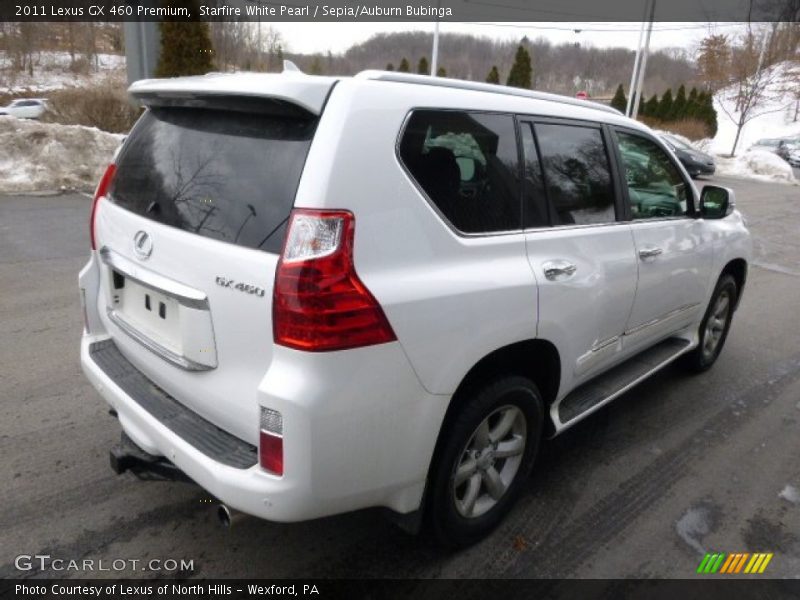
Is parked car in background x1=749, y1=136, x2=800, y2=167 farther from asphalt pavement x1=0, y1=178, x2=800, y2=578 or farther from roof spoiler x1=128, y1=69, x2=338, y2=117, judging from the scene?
roof spoiler x1=128, y1=69, x2=338, y2=117

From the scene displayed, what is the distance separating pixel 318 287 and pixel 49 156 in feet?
37.4

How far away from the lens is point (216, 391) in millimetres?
2084

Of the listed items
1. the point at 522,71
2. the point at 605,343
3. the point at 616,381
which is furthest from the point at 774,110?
the point at 605,343

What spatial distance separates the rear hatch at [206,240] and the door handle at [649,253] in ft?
6.84

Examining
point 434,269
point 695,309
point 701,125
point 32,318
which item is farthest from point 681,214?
point 701,125

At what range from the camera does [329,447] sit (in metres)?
1.86

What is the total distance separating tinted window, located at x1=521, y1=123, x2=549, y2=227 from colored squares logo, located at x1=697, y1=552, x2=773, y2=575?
1.67 metres

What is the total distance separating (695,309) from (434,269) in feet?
9.01

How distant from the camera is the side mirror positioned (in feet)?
12.8

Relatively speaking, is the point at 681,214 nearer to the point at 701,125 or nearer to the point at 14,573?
the point at 14,573

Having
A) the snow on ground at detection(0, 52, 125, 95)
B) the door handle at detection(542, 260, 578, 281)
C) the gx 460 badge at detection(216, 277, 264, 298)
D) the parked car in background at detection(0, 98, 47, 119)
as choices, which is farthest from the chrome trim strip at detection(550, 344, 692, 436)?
the snow on ground at detection(0, 52, 125, 95)

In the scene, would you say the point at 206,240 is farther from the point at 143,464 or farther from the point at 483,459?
the point at 483,459

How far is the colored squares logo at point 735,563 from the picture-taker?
102 inches

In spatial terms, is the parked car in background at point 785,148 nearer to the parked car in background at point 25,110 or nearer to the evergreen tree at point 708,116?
the evergreen tree at point 708,116
